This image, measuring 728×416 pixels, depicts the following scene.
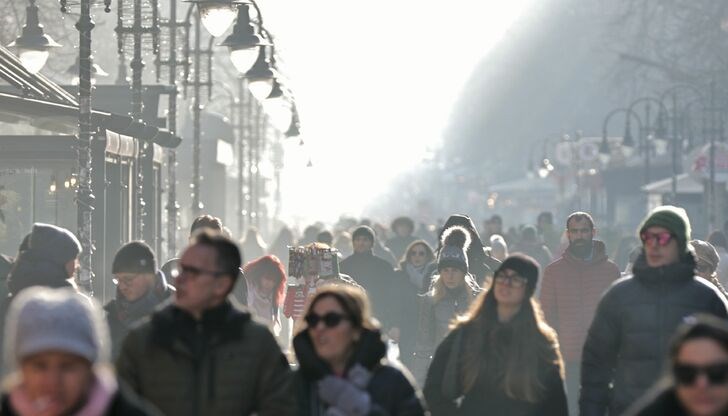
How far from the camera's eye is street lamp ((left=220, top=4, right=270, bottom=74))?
2133cm

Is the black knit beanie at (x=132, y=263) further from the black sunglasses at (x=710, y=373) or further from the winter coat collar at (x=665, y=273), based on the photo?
the black sunglasses at (x=710, y=373)

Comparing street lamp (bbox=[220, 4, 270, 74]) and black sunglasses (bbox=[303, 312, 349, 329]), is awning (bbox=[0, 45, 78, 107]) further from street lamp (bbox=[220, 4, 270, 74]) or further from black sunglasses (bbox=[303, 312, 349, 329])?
black sunglasses (bbox=[303, 312, 349, 329])

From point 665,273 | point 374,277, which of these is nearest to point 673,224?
point 665,273

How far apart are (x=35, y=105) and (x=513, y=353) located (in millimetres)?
9739

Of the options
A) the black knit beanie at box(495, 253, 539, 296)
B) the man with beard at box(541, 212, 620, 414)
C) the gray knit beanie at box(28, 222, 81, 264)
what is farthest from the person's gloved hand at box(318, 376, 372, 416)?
the man with beard at box(541, 212, 620, 414)

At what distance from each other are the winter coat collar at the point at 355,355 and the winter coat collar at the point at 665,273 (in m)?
2.53

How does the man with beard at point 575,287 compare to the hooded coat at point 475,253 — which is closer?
the man with beard at point 575,287

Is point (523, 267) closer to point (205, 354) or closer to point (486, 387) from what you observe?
point (486, 387)

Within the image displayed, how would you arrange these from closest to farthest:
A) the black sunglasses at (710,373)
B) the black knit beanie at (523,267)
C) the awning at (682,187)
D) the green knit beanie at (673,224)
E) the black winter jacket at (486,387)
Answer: the black sunglasses at (710,373) < the black winter jacket at (486,387) < the black knit beanie at (523,267) < the green knit beanie at (673,224) < the awning at (682,187)

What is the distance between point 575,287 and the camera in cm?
1505

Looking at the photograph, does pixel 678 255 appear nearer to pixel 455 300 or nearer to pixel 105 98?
pixel 455 300

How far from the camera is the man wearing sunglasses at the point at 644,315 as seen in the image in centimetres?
1006

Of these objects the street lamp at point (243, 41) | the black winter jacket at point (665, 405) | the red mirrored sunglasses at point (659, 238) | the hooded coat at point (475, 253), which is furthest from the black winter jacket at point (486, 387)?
the street lamp at point (243, 41)

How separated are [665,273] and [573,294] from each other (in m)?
4.94
